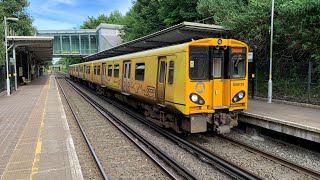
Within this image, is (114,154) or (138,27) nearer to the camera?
(114,154)

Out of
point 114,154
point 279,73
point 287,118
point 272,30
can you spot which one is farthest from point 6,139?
point 279,73

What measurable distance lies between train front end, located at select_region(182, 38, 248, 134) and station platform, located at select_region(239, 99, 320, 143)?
2.87ft

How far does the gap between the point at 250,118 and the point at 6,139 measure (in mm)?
7504

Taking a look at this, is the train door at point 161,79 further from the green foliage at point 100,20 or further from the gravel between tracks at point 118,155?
the green foliage at point 100,20

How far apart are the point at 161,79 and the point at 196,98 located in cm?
189

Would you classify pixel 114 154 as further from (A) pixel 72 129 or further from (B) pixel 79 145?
(A) pixel 72 129

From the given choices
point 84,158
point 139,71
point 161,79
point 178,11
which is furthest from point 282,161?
point 178,11

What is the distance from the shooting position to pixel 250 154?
8422mm

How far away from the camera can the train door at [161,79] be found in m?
10.0

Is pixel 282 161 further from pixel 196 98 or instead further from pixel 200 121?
pixel 196 98

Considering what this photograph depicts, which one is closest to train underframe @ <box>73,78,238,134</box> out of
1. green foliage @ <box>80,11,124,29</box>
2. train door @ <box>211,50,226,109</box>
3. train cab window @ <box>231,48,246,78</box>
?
train door @ <box>211,50,226,109</box>

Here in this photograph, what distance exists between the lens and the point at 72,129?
11844 millimetres

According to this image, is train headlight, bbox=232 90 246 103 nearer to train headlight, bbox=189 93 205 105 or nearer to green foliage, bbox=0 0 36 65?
train headlight, bbox=189 93 205 105

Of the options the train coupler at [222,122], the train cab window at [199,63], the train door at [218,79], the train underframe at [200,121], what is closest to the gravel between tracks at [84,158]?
the train underframe at [200,121]
